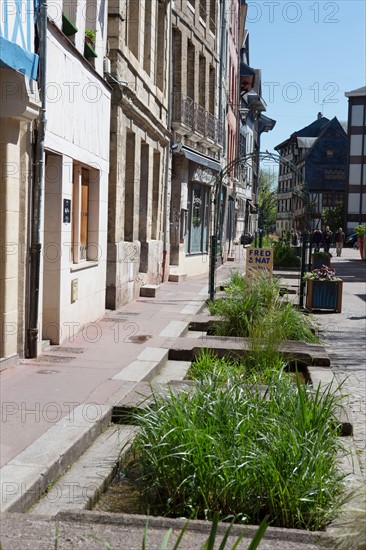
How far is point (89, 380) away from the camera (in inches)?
316

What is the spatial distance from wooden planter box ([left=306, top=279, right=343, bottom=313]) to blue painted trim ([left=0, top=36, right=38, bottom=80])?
954 centimetres

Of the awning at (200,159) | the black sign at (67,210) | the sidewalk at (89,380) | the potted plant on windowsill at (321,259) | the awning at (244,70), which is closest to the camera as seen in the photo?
the sidewalk at (89,380)

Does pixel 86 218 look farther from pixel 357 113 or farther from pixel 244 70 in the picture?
pixel 357 113

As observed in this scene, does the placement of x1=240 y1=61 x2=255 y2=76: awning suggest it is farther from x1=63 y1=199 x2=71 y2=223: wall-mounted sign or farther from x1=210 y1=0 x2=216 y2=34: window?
x1=63 y1=199 x2=71 y2=223: wall-mounted sign

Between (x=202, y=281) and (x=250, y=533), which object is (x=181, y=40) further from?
(x=250, y=533)

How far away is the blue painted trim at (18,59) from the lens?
7016 millimetres

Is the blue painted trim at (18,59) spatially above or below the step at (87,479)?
above

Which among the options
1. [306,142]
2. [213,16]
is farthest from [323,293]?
[306,142]

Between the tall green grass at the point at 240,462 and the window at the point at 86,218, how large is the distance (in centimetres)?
673

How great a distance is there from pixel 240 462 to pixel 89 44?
8.82 m

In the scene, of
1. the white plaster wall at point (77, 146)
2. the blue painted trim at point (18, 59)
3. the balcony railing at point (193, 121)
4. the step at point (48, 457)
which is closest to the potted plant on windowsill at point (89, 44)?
the white plaster wall at point (77, 146)

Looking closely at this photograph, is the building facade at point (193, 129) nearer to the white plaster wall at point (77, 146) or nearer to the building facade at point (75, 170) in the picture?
the white plaster wall at point (77, 146)

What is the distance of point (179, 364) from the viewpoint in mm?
9594

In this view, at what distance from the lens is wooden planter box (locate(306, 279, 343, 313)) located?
54.0 feet
